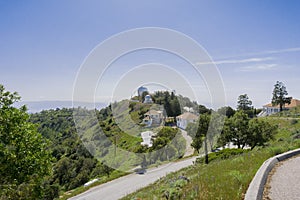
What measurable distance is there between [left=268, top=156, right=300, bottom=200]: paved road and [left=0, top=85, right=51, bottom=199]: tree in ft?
31.2

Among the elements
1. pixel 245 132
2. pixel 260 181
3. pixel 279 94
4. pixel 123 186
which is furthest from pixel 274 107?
pixel 260 181

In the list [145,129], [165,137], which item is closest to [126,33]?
[145,129]

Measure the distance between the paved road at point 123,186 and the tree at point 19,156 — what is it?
19.2 feet

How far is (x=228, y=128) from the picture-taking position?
26.6 m

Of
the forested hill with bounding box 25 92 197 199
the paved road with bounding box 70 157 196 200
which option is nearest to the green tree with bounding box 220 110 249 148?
the forested hill with bounding box 25 92 197 199

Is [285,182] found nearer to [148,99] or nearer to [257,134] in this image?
[148,99]

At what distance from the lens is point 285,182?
516 cm

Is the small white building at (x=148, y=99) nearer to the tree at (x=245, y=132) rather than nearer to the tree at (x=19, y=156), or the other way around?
the tree at (x=19, y=156)

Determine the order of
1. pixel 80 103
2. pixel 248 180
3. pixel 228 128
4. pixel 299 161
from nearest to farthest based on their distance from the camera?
pixel 248 180 < pixel 299 161 < pixel 80 103 < pixel 228 128

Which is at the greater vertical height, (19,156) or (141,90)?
(141,90)

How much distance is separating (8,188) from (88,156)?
45684 mm

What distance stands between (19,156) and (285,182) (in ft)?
34.0

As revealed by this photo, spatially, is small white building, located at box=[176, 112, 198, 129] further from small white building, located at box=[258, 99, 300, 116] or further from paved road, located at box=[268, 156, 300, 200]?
small white building, located at box=[258, 99, 300, 116]

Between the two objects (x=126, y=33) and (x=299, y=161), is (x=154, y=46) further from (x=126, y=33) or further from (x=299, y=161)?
(x=299, y=161)
